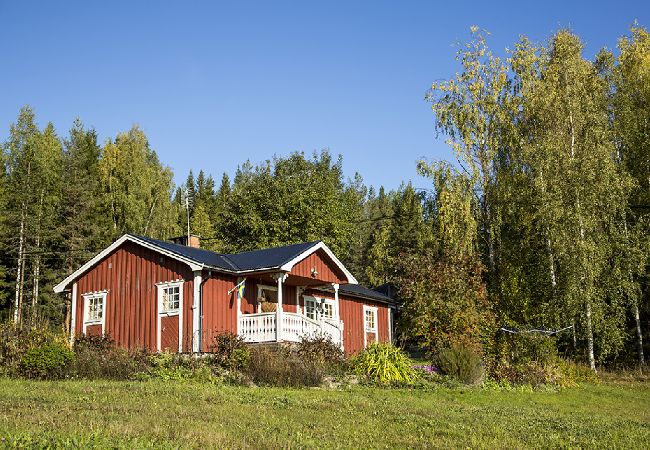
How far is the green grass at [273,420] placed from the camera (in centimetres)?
838

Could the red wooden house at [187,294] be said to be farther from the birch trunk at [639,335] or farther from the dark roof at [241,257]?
the birch trunk at [639,335]

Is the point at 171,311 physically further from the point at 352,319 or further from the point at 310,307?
the point at 352,319

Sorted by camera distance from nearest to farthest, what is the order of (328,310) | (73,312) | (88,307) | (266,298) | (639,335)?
1. (88,307)
2. (73,312)
3. (266,298)
4. (639,335)
5. (328,310)

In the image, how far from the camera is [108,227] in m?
43.7

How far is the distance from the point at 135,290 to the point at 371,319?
1259 cm

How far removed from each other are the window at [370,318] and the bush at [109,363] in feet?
46.4

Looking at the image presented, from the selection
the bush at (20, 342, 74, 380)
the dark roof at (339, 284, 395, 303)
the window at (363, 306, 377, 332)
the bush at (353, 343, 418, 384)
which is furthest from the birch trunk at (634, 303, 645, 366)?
the bush at (20, 342, 74, 380)

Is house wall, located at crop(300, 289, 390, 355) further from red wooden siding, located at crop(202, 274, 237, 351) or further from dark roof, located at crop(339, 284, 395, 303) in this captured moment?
red wooden siding, located at crop(202, 274, 237, 351)

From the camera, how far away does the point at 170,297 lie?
22.0 metres

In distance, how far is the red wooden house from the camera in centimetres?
2150

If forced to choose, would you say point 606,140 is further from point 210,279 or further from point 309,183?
point 309,183

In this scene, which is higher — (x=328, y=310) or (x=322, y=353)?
(x=328, y=310)

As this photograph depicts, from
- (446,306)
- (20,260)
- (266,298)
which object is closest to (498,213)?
(446,306)

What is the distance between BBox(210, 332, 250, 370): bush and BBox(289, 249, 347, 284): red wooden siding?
4.55 m
